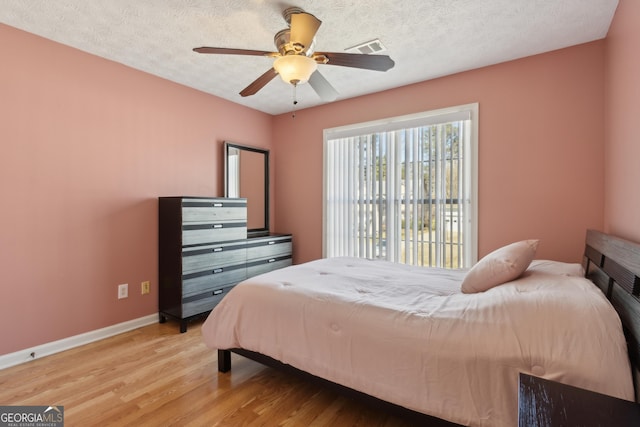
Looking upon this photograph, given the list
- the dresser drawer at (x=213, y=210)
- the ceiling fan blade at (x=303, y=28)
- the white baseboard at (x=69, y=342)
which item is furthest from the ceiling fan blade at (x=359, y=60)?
the white baseboard at (x=69, y=342)

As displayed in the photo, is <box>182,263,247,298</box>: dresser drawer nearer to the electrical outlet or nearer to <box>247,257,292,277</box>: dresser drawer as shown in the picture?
<box>247,257,292,277</box>: dresser drawer

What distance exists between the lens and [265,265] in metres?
3.76

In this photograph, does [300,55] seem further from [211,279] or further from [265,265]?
[265,265]

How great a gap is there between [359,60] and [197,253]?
229 cm

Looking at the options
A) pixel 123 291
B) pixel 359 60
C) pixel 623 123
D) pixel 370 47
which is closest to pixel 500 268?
pixel 623 123

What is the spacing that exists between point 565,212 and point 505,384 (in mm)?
2038

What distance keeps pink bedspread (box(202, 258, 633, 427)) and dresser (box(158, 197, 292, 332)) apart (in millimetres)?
1063

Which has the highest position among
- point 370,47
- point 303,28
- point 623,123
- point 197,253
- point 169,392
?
point 370,47

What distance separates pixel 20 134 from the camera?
2324 mm

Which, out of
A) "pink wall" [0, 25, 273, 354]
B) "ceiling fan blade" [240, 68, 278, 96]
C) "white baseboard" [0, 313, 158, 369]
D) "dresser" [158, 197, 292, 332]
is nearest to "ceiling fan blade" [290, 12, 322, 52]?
"ceiling fan blade" [240, 68, 278, 96]

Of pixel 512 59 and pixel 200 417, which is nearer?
pixel 200 417

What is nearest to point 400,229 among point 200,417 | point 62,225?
point 200,417

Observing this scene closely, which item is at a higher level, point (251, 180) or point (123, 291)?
point (251, 180)

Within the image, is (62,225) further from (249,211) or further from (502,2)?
(502,2)
